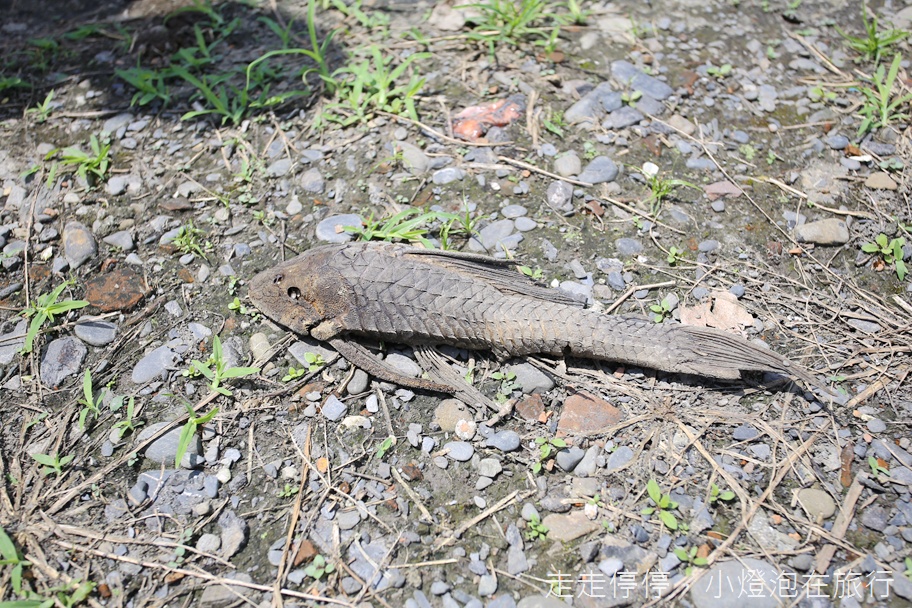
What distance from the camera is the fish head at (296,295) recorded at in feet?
10.4

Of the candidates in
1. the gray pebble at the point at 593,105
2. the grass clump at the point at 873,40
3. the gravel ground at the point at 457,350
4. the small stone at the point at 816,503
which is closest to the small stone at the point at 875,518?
the gravel ground at the point at 457,350

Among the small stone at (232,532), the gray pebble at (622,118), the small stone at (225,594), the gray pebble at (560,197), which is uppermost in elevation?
the gray pebble at (622,118)

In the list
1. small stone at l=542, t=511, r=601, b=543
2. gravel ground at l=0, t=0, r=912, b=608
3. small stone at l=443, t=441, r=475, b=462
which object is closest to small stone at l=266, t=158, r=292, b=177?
gravel ground at l=0, t=0, r=912, b=608

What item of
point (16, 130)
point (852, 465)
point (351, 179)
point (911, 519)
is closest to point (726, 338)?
point (852, 465)

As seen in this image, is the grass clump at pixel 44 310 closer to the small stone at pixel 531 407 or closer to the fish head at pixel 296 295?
the fish head at pixel 296 295

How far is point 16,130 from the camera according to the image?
4180mm

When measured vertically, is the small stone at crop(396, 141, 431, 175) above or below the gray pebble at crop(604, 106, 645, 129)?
below

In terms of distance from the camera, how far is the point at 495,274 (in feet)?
10.7

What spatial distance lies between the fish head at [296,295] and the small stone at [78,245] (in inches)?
40.1

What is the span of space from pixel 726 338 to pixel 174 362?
8.35ft

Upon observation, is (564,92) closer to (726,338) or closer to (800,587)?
(726,338)

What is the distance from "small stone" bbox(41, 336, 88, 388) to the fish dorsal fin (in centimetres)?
167

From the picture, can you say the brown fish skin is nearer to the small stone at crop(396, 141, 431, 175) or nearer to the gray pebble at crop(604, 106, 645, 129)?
the small stone at crop(396, 141, 431, 175)

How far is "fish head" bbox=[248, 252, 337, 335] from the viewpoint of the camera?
3.18m
